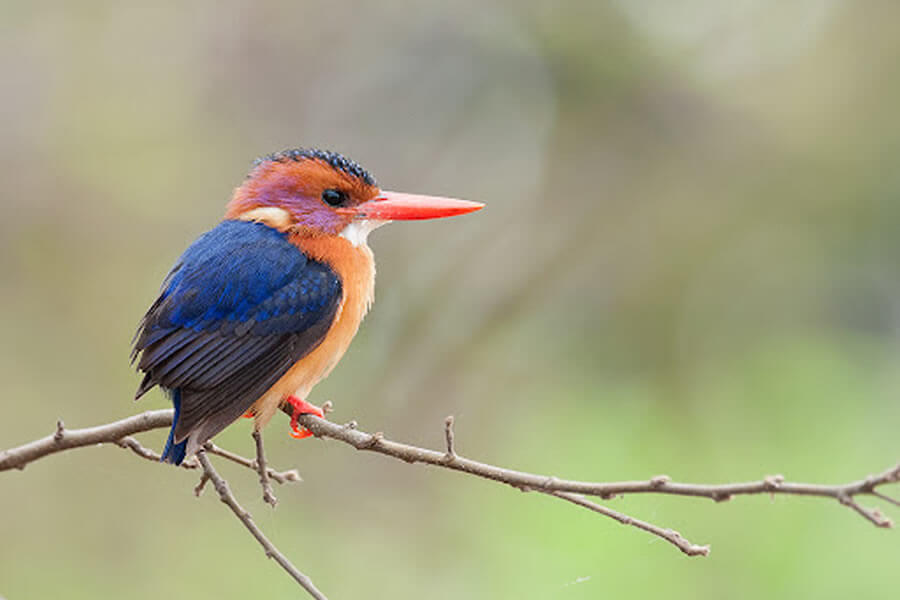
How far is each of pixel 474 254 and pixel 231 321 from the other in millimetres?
2935

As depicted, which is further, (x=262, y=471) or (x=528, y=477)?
(x=262, y=471)

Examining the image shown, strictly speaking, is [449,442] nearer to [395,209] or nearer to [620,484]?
[620,484]

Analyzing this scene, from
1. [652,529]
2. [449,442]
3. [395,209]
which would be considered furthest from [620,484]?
[395,209]

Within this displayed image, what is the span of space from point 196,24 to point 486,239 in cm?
179

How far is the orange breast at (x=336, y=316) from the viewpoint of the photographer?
207 centimetres

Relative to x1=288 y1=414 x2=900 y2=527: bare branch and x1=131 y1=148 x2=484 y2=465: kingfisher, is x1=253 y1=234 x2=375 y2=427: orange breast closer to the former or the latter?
x1=131 y1=148 x2=484 y2=465: kingfisher

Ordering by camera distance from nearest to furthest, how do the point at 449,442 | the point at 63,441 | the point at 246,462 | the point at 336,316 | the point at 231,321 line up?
the point at 449,442 → the point at 63,441 → the point at 246,462 → the point at 231,321 → the point at 336,316

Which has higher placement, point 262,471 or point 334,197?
point 334,197

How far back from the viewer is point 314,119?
5.17 metres

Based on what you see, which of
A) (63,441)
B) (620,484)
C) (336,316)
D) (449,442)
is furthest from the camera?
(336,316)

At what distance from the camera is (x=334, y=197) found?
7.73ft

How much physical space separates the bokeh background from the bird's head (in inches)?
44.3

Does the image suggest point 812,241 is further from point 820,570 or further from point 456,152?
point 820,570

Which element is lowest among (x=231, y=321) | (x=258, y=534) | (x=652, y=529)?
(x=258, y=534)
